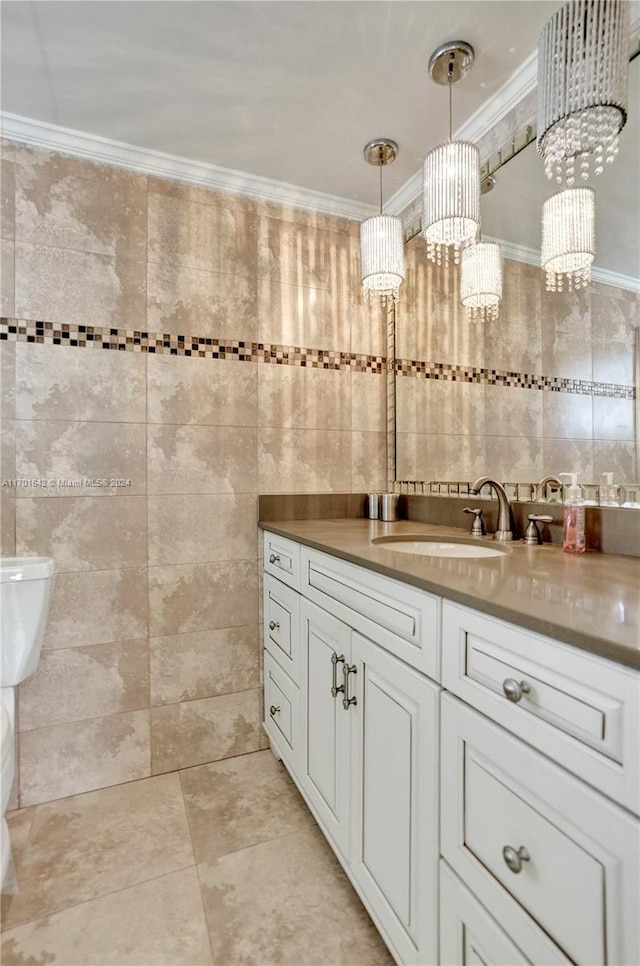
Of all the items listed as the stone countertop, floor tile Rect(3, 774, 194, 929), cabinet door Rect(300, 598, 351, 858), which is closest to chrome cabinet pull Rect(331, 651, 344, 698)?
A: cabinet door Rect(300, 598, 351, 858)

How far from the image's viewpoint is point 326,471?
6.97 ft

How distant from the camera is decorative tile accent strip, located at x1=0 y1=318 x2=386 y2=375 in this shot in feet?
5.48

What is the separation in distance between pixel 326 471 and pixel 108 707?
4.07 ft

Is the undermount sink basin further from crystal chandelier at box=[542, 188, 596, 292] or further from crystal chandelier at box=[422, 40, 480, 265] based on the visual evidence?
crystal chandelier at box=[422, 40, 480, 265]

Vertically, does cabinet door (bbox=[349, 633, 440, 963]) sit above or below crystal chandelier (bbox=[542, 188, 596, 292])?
below

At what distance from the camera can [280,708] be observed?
176 centimetres

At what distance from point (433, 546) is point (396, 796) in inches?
29.8

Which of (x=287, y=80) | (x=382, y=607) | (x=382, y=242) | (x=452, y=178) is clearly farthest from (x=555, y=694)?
(x=287, y=80)

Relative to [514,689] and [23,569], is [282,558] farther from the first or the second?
[514,689]

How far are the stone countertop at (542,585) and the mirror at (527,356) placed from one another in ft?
1.00

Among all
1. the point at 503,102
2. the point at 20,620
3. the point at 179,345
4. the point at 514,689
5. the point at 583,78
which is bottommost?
the point at 20,620

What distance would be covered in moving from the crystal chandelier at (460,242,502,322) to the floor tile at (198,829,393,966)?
178 cm

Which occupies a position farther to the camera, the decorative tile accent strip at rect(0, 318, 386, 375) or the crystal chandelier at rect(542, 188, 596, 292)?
the decorative tile accent strip at rect(0, 318, 386, 375)

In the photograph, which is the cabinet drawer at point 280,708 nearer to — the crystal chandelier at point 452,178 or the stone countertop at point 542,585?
the stone countertop at point 542,585
